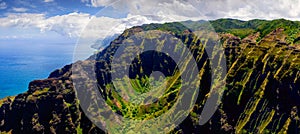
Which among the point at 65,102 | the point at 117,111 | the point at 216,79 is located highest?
the point at 216,79

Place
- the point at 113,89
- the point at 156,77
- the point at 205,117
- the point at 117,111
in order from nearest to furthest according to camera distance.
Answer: the point at 205,117, the point at 117,111, the point at 113,89, the point at 156,77

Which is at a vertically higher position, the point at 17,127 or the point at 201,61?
the point at 201,61

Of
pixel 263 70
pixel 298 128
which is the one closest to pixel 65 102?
pixel 263 70

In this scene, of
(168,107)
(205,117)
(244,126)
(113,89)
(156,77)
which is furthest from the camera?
(156,77)

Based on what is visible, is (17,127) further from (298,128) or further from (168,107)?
(298,128)

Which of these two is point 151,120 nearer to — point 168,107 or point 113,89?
point 168,107

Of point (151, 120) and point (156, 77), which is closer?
point (151, 120)
